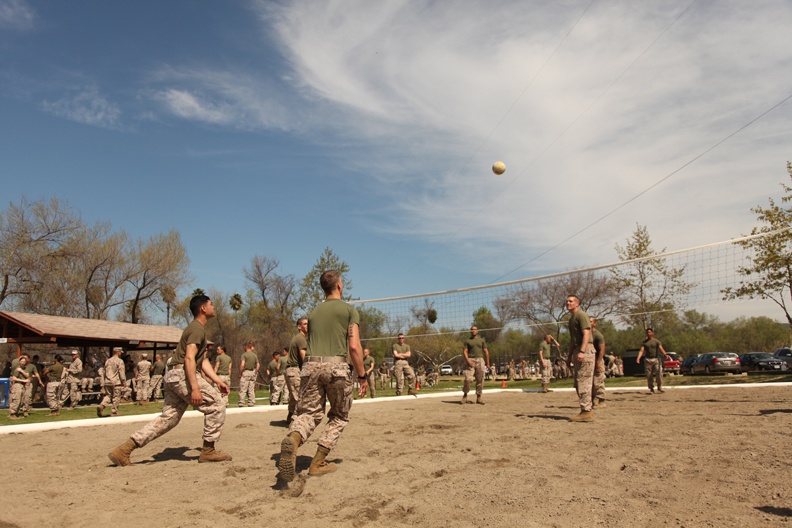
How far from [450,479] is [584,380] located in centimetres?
515

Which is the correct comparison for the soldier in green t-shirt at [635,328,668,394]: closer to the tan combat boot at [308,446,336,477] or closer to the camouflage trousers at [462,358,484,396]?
the camouflage trousers at [462,358,484,396]

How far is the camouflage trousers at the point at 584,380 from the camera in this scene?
9.06 metres

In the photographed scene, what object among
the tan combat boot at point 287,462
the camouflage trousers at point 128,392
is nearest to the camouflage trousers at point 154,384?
the camouflage trousers at point 128,392

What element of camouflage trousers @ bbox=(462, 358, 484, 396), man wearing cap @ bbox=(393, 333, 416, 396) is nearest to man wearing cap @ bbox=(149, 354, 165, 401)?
man wearing cap @ bbox=(393, 333, 416, 396)

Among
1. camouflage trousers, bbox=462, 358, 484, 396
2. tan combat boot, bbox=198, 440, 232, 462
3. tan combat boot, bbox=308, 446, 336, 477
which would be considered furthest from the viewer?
camouflage trousers, bbox=462, 358, 484, 396

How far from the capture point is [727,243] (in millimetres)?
13547

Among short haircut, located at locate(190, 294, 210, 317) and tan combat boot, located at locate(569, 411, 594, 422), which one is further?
tan combat boot, located at locate(569, 411, 594, 422)

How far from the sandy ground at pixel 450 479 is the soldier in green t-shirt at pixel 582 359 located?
0.59m

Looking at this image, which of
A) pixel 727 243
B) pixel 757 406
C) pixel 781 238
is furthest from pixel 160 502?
pixel 781 238

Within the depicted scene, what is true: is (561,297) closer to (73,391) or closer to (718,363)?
(718,363)

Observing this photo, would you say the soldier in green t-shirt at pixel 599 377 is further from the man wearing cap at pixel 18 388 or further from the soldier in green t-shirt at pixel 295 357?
the man wearing cap at pixel 18 388

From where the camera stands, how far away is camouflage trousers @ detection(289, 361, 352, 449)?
17.4 ft

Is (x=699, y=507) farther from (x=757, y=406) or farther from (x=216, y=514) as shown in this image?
(x=757, y=406)

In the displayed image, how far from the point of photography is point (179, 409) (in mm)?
6398
